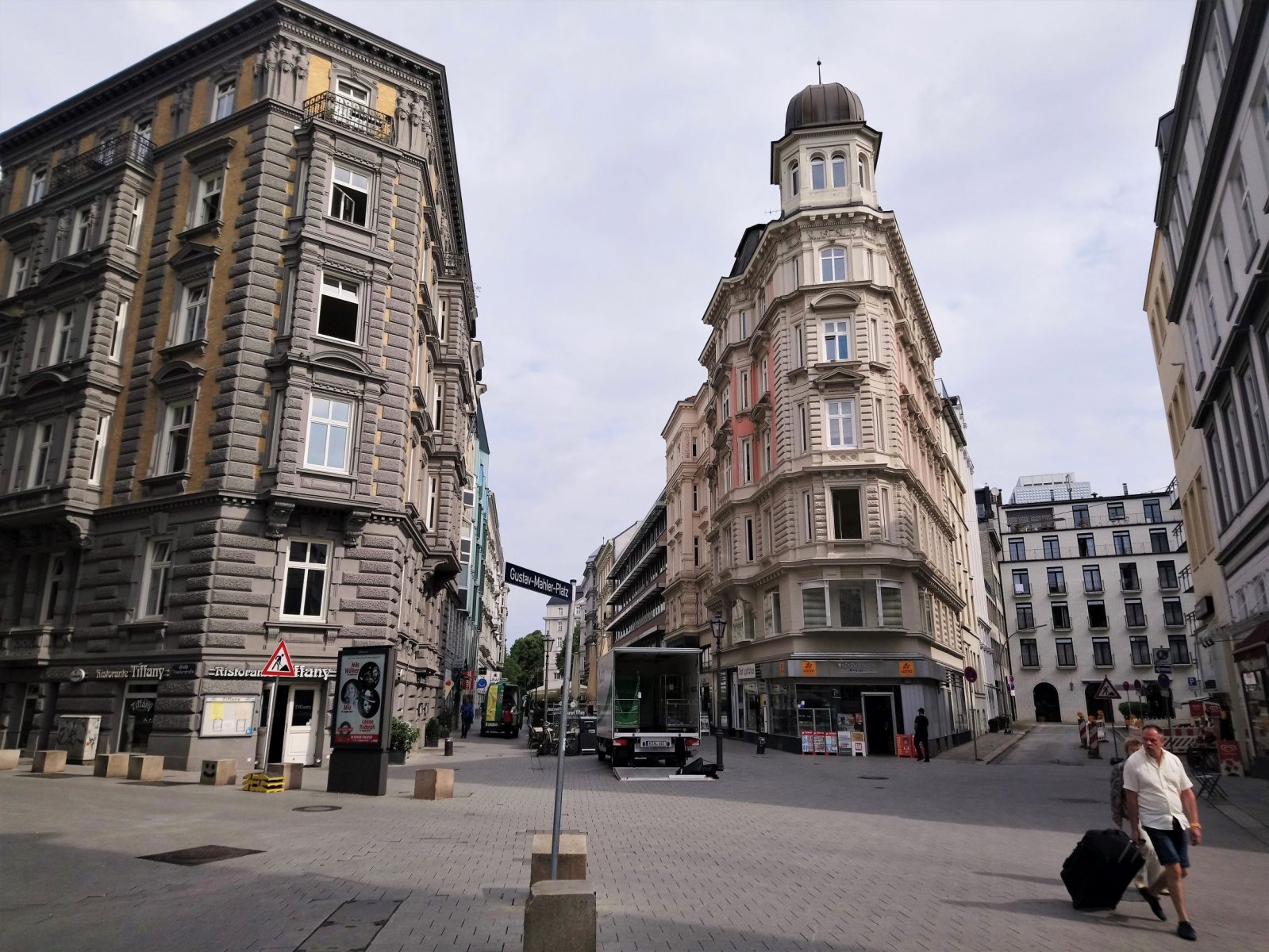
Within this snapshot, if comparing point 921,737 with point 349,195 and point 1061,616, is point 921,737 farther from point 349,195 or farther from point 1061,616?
point 1061,616

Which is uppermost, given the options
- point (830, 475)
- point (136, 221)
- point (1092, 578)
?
point (136, 221)

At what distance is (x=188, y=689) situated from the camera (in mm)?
→ 22234

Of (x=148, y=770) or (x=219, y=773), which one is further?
(x=148, y=770)

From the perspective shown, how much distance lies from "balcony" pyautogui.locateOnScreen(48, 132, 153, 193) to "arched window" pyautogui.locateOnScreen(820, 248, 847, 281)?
27554 mm

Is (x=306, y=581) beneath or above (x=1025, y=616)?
beneath

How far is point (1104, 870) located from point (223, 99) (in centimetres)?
3201

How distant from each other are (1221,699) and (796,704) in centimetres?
1507

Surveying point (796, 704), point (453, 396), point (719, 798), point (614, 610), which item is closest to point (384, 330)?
point (453, 396)

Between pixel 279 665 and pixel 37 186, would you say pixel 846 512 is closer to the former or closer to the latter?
pixel 279 665

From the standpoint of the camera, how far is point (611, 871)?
10297mm

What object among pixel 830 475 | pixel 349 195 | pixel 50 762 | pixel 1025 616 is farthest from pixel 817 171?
pixel 1025 616

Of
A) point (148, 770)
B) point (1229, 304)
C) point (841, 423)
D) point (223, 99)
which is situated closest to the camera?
point (148, 770)

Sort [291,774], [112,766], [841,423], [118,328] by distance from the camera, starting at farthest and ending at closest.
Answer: [841,423] → [118,328] → [112,766] → [291,774]

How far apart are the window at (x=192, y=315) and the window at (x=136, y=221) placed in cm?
350
